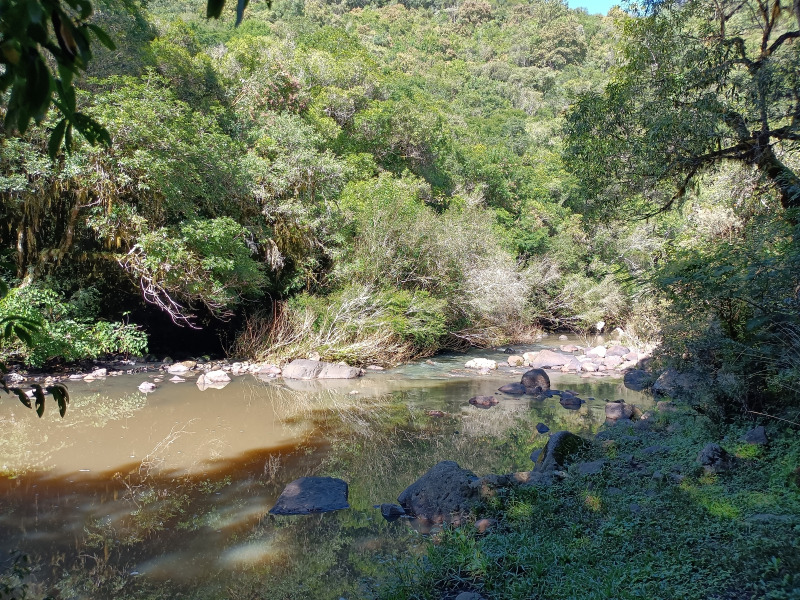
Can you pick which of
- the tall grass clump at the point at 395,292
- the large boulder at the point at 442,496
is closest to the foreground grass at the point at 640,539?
the large boulder at the point at 442,496

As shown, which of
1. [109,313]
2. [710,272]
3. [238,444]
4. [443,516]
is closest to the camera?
[443,516]

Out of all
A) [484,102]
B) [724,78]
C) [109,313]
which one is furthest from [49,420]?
[484,102]

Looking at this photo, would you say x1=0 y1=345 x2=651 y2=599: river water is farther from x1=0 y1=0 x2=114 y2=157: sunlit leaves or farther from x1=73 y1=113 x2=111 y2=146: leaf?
x1=0 y1=0 x2=114 y2=157: sunlit leaves

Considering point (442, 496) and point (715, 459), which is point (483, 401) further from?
point (715, 459)

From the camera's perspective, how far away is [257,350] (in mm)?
14406

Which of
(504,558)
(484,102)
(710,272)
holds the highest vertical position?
(484,102)

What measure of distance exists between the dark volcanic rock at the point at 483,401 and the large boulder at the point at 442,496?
15.5 ft

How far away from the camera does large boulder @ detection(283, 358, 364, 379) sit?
42.3 feet

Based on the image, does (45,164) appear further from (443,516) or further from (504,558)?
(504,558)

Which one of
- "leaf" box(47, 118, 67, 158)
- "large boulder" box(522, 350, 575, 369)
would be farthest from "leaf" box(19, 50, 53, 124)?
"large boulder" box(522, 350, 575, 369)

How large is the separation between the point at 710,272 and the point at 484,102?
35129 millimetres

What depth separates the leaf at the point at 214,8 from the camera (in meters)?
1.11

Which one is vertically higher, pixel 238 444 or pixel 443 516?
pixel 443 516

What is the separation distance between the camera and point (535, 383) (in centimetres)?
1171
